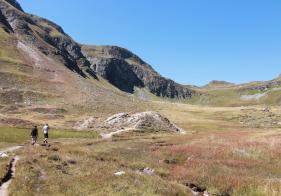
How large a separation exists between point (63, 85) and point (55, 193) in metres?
168

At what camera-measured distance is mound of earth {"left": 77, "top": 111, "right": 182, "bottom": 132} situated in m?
81.2

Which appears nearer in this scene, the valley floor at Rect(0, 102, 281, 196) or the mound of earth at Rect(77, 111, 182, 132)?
the valley floor at Rect(0, 102, 281, 196)

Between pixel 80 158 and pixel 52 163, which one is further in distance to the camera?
pixel 80 158

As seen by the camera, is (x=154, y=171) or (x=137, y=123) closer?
(x=154, y=171)

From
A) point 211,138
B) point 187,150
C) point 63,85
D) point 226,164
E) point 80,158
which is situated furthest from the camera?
point 63,85

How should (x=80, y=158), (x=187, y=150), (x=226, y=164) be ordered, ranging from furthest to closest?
1. (x=187, y=150)
2. (x=226, y=164)
3. (x=80, y=158)

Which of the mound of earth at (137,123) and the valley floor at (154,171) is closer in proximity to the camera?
the valley floor at (154,171)

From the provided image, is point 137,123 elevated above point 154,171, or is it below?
above

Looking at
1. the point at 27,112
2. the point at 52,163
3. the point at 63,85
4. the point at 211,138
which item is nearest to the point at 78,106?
the point at 27,112

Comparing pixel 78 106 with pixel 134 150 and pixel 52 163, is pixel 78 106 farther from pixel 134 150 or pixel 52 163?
pixel 52 163

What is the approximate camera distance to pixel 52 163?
30641mm

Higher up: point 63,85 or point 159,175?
point 63,85

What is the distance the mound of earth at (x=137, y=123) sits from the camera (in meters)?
81.2

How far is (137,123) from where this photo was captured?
81625mm
